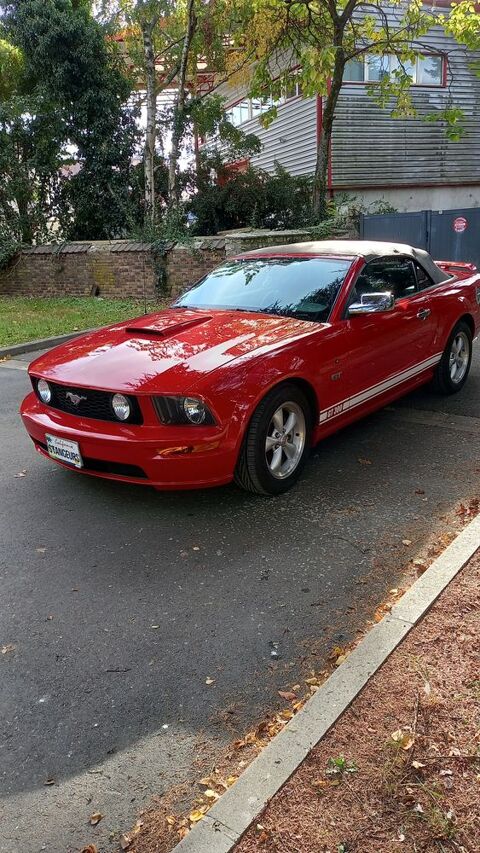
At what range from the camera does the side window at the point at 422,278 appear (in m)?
5.84

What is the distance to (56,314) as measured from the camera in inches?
476

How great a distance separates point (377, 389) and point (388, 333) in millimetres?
438

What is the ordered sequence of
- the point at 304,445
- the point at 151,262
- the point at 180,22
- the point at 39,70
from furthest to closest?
1. the point at 180,22
2. the point at 39,70
3. the point at 151,262
4. the point at 304,445

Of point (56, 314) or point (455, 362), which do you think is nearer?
point (455, 362)

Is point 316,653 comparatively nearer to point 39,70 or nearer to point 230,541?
point 230,541

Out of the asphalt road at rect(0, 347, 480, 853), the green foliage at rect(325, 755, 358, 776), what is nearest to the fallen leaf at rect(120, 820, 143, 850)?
the asphalt road at rect(0, 347, 480, 853)

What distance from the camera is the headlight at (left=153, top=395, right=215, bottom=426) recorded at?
3.70 meters

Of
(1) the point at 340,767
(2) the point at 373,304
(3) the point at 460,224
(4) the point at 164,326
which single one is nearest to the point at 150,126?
(3) the point at 460,224

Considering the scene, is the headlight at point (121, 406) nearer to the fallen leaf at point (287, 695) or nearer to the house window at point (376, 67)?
the fallen leaf at point (287, 695)

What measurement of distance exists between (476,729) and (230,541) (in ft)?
5.74

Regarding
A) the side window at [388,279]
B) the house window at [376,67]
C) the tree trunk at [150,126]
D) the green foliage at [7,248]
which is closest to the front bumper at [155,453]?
the side window at [388,279]

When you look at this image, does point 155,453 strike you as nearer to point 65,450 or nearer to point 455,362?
point 65,450

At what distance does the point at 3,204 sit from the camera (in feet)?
50.8

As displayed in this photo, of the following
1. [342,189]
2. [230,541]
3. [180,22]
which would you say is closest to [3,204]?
[180,22]
